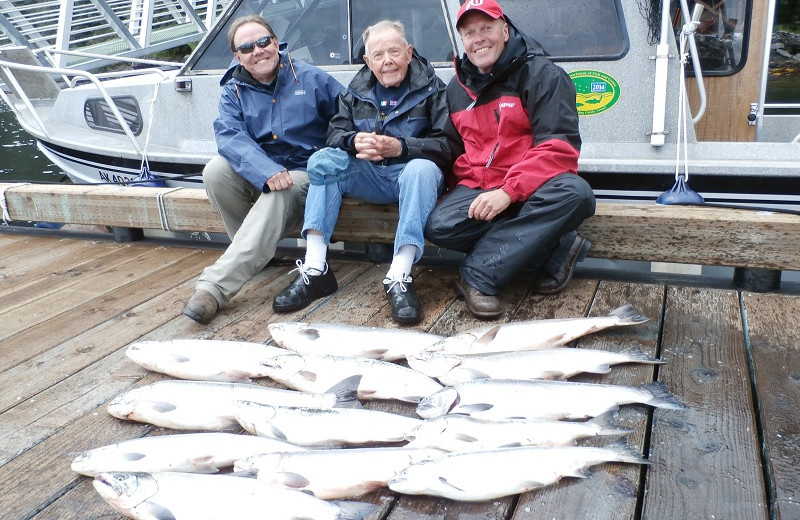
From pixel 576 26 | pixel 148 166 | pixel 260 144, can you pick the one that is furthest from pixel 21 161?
pixel 576 26

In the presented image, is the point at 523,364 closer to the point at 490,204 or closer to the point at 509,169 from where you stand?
the point at 490,204

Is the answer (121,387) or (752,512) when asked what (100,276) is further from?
(752,512)

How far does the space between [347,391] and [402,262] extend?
3.43ft

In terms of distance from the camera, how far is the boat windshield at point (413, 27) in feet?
14.8

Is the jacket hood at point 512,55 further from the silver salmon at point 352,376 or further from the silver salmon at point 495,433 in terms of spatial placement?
the silver salmon at point 495,433

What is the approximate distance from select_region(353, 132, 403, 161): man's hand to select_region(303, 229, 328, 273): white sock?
47 cm

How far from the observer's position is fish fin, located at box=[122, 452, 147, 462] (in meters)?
2.21

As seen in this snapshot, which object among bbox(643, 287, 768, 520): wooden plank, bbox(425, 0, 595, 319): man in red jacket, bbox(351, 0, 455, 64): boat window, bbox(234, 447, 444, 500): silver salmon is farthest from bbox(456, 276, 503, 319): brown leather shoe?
bbox(351, 0, 455, 64): boat window

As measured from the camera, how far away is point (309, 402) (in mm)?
2484

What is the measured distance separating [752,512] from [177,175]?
190 inches

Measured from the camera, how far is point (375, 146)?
137 inches

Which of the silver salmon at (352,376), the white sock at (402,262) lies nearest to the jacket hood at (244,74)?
the white sock at (402,262)

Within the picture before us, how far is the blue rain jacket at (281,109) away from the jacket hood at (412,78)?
33 cm

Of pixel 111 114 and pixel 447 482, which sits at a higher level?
pixel 111 114
